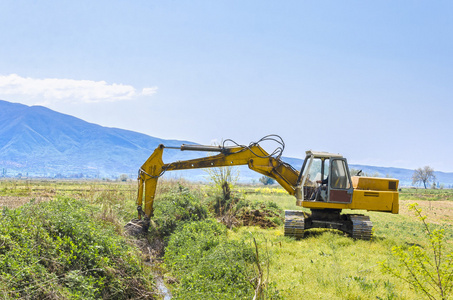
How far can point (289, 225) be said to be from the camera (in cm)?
1276

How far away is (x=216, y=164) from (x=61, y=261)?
277 inches

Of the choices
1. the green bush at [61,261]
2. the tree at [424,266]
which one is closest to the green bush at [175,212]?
the green bush at [61,261]

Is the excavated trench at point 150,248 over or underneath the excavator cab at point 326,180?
underneath

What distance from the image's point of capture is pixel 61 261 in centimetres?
715

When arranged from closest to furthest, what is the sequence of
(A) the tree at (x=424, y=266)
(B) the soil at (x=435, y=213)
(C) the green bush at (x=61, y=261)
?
1. (A) the tree at (x=424, y=266)
2. (C) the green bush at (x=61, y=261)
3. (B) the soil at (x=435, y=213)

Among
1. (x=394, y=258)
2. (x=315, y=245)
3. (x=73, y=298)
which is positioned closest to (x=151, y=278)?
(x=73, y=298)

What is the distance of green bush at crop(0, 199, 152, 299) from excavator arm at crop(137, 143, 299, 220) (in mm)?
4201

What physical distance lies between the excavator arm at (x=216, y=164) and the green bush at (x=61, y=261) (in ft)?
13.8

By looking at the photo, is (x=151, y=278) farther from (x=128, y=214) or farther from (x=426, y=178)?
(x=426, y=178)

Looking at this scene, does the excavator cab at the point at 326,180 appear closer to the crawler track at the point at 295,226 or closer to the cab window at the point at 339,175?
the cab window at the point at 339,175

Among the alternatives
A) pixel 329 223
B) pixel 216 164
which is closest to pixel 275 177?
pixel 216 164

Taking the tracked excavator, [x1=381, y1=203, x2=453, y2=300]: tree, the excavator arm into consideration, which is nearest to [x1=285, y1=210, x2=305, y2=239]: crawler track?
the tracked excavator

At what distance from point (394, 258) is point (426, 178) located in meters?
162

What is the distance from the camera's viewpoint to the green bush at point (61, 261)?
243 inches
